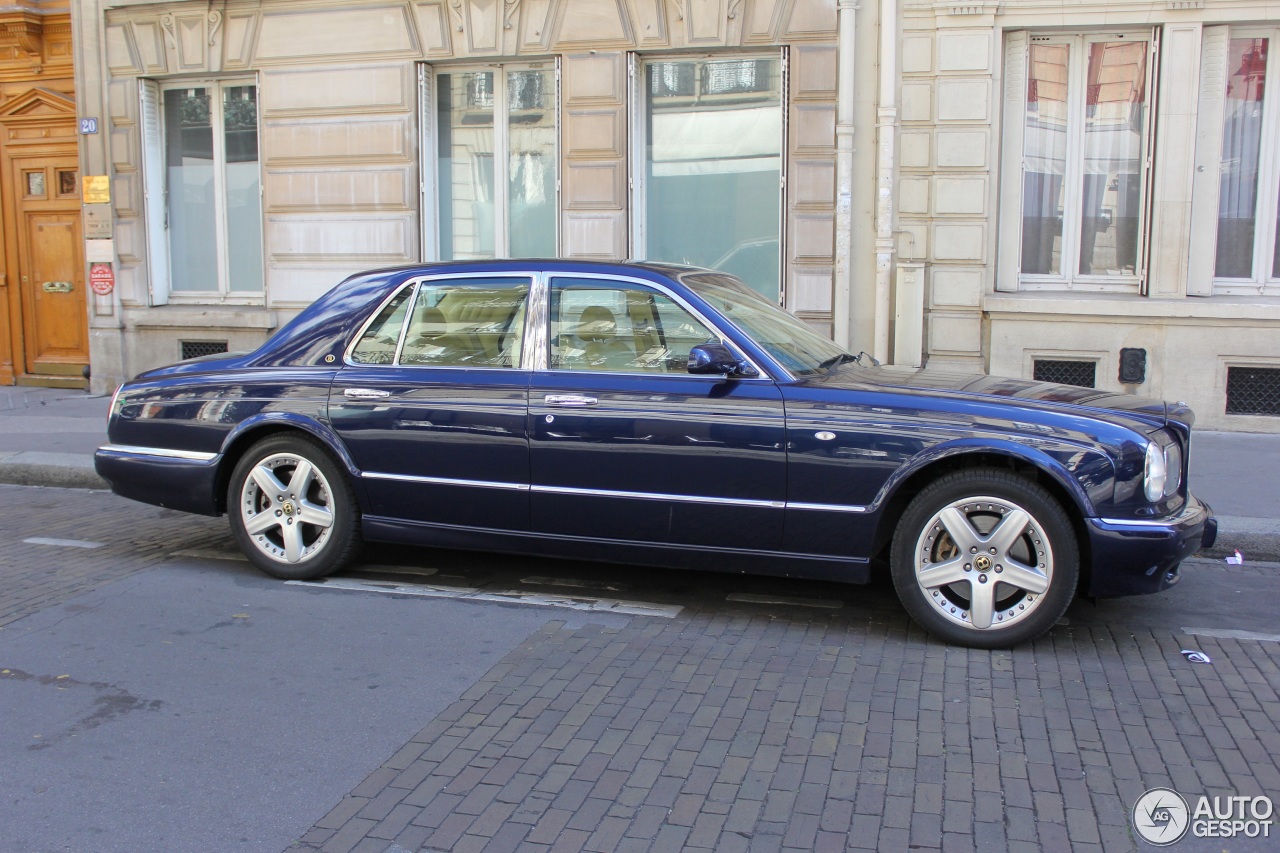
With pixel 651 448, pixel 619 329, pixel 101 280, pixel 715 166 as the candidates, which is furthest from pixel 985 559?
pixel 101 280

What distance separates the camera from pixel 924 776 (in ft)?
12.5

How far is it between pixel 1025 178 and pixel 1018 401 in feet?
21.9

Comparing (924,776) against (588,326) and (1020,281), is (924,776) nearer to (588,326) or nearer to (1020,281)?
(588,326)

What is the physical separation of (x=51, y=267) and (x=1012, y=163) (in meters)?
10.9

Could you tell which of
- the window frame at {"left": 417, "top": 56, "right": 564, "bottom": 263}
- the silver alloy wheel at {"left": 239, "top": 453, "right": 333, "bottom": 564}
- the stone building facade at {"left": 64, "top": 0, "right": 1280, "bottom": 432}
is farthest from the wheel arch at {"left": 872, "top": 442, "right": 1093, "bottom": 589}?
the window frame at {"left": 417, "top": 56, "right": 564, "bottom": 263}

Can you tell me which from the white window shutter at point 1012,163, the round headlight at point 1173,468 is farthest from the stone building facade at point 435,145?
the round headlight at point 1173,468

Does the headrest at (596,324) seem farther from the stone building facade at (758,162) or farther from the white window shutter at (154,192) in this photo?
the white window shutter at (154,192)

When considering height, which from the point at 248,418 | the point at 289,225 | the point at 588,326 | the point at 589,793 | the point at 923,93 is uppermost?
the point at 923,93

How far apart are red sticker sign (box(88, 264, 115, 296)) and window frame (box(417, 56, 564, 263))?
12.2ft

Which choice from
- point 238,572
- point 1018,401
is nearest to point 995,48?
point 1018,401

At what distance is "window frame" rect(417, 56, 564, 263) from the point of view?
12266mm

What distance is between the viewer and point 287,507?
615 cm

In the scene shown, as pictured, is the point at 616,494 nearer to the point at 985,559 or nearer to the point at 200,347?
the point at 985,559

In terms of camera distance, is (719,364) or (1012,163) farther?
(1012,163)
